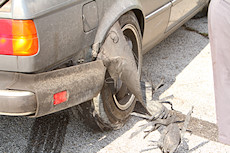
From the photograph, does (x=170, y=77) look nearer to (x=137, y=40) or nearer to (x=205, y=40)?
(x=137, y=40)

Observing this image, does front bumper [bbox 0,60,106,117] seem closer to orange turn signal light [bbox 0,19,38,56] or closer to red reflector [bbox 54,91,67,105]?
red reflector [bbox 54,91,67,105]

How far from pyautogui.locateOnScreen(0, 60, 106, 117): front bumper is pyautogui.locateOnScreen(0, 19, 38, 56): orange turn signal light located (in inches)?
5.7

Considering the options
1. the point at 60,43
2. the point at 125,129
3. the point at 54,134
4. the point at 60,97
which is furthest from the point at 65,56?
the point at 125,129

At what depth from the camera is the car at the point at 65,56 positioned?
2232mm

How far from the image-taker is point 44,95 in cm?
225

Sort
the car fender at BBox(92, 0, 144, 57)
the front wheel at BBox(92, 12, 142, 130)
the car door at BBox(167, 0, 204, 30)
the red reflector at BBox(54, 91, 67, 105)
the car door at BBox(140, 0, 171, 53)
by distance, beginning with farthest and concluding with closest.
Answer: the car door at BBox(167, 0, 204, 30) → the car door at BBox(140, 0, 171, 53) → the front wheel at BBox(92, 12, 142, 130) → the car fender at BBox(92, 0, 144, 57) → the red reflector at BBox(54, 91, 67, 105)

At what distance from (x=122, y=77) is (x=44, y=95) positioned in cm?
80

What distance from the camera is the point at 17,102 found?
224 cm

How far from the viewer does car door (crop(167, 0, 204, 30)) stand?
4121 millimetres

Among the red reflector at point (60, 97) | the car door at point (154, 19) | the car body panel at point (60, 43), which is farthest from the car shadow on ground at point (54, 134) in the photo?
the red reflector at point (60, 97)

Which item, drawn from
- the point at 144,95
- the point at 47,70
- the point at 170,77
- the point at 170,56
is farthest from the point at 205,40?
the point at 47,70

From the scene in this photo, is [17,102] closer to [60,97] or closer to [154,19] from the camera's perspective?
[60,97]

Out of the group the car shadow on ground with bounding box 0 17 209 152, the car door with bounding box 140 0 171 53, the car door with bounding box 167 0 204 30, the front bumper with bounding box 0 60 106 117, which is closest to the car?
the front bumper with bounding box 0 60 106 117

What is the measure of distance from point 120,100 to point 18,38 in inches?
52.7
